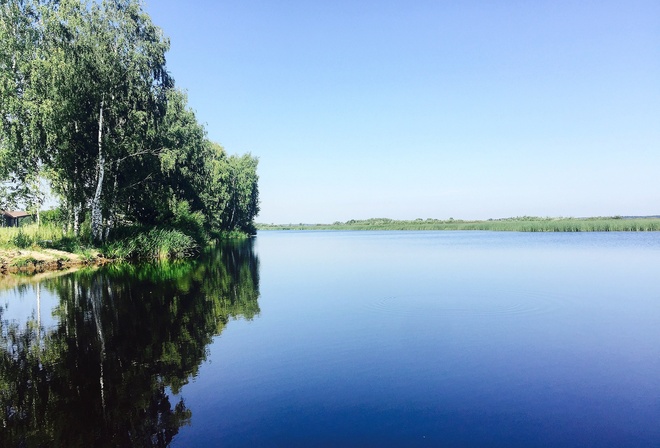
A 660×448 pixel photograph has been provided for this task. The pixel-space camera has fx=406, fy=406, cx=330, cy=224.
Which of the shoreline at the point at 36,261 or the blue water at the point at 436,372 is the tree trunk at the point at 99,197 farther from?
the blue water at the point at 436,372

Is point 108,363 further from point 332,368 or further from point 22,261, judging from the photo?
point 22,261

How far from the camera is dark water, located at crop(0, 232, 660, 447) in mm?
5566

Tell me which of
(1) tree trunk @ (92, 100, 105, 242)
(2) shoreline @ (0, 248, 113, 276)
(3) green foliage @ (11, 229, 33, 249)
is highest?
(1) tree trunk @ (92, 100, 105, 242)

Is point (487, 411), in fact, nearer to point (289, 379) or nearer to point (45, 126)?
point (289, 379)

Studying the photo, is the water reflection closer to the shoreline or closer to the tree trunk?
the shoreline

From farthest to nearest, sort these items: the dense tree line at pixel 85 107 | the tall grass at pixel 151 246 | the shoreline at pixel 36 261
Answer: the tall grass at pixel 151 246, the dense tree line at pixel 85 107, the shoreline at pixel 36 261

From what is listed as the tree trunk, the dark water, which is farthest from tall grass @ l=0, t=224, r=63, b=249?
the dark water

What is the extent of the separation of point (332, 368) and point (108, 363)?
4.46 metres

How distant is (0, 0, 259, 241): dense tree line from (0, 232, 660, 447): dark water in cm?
1364

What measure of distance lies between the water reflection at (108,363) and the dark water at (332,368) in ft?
0.12

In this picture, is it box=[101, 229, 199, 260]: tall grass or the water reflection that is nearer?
the water reflection

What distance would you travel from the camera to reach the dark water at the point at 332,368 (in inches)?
219

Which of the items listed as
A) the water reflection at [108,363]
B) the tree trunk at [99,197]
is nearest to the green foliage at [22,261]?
the tree trunk at [99,197]

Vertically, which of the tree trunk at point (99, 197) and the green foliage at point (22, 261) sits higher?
the tree trunk at point (99, 197)
